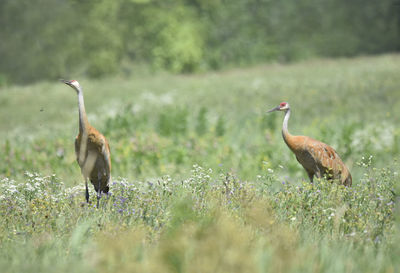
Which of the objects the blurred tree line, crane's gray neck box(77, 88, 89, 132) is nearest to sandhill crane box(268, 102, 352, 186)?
crane's gray neck box(77, 88, 89, 132)

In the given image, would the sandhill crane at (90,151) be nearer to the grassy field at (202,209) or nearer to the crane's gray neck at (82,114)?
the crane's gray neck at (82,114)

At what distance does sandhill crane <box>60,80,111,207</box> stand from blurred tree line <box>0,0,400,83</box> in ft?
76.6

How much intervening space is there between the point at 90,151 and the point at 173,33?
24.2 meters

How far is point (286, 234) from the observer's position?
12.7 ft

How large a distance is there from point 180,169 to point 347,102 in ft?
24.4

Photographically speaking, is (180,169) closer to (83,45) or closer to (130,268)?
(130,268)

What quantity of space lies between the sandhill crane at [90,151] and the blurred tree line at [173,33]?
23.3m

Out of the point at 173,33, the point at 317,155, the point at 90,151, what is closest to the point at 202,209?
the point at 90,151

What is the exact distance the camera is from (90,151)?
5.42 meters

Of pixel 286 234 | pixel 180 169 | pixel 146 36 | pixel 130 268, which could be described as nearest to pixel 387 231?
pixel 286 234

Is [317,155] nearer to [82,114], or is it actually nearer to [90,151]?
[90,151]

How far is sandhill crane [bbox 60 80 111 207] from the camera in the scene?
5.19m

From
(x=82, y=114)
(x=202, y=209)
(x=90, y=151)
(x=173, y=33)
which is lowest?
(x=173, y=33)

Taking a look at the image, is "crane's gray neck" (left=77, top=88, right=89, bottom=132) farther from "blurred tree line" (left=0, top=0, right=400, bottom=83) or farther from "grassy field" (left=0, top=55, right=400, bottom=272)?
"blurred tree line" (left=0, top=0, right=400, bottom=83)
